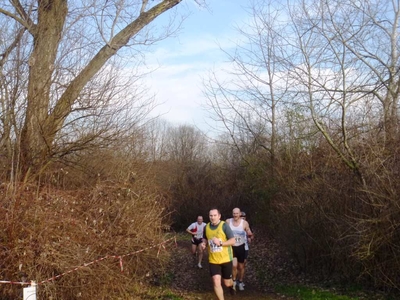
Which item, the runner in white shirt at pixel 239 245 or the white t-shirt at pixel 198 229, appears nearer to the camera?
the runner in white shirt at pixel 239 245

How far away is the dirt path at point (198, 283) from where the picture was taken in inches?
438

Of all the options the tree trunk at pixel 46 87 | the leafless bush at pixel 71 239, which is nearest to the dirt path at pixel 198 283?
the leafless bush at pixel 71 239

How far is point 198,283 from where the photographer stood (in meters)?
13.5

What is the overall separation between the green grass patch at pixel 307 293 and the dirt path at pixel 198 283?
11.2 inches

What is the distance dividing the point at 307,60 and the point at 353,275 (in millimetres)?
4816

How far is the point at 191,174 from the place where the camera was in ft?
106

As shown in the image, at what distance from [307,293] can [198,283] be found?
12.0 feet

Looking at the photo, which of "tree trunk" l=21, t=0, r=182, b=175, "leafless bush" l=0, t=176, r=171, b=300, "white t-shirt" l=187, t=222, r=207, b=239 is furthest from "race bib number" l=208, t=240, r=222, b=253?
"white t-shirt" l=187, t=222, r=207, b=239

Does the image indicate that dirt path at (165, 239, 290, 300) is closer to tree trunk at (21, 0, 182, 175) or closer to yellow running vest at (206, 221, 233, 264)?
yellow running vest at (206, 221, 233, 264)

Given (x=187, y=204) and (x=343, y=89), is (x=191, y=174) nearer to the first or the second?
(x=187, y=204)

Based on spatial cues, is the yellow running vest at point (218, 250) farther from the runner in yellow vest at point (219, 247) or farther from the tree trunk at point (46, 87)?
the tree trunk at point (46, 87)

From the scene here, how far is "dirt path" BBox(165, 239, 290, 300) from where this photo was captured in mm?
11125

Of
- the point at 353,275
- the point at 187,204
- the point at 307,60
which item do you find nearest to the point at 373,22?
the point at 307,60

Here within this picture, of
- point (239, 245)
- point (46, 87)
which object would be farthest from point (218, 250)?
point (46, 87)
